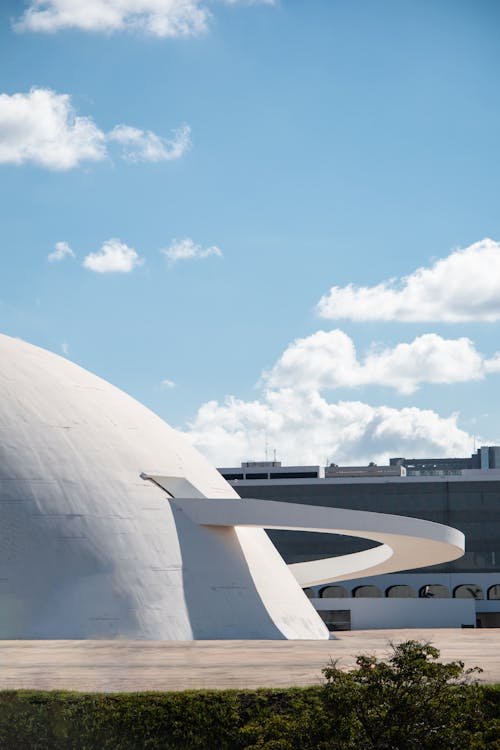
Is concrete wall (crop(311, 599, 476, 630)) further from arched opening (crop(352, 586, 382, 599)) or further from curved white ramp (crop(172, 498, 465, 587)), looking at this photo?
arched opening (crop(352, 586, 382, 599))

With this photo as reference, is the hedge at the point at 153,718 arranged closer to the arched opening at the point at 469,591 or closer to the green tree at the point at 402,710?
the green tree at the point at 402,710

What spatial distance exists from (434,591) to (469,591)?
6.87 feet

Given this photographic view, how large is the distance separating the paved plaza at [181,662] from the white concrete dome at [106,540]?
91 centimetres

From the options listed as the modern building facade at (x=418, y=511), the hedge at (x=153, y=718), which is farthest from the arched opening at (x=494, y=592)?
the hedge at (x=153, y=718)

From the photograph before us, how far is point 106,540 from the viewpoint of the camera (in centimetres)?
2150

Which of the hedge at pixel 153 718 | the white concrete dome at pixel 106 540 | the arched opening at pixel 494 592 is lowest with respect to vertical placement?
the arched opening at pixel 494 592

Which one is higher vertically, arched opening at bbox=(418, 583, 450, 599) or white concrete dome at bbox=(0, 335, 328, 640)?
white concrete dome at bbox=(0, 335, 328, 640)

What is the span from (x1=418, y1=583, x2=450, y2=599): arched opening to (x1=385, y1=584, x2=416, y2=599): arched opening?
54 centimetres

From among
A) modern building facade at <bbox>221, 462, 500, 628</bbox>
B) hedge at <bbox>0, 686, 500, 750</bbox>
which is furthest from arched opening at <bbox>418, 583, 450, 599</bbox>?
hedge at <bbox>0, 686, 500, 750</bbox>

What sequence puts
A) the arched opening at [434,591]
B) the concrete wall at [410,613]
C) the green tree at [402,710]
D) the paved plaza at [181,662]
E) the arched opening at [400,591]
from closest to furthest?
the green tree at [402,710], the paved plaza at [181,662], the concrete wall at [410,613], the arched opening at [400,591], the arched opening at [434,591]

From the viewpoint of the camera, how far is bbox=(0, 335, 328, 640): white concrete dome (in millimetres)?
20906

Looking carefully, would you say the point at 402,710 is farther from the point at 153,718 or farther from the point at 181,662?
the point at 181,662

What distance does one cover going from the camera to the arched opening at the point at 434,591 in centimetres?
6350

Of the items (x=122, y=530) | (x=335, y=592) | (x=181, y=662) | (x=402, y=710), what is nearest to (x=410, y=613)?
(x=122, y=530)
